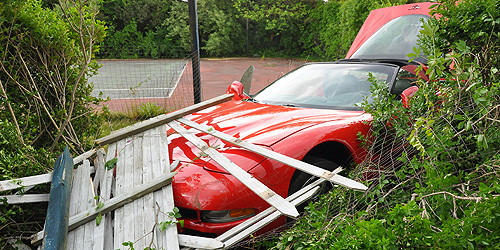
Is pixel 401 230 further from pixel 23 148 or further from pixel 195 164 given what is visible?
pixel 23 148

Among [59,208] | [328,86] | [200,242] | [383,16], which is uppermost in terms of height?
[383,16]

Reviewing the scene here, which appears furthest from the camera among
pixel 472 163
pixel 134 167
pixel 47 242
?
pixel 134 167

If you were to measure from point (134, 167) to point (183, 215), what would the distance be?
666mm

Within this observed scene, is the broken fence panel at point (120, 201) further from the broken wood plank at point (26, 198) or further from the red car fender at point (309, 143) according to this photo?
the red car fender at point (309, 143)

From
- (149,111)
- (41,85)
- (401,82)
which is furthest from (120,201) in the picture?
(149,111)

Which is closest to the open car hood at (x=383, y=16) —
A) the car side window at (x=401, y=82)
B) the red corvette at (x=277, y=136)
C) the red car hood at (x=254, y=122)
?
the car side window at (x=401, y=82)

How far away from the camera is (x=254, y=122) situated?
321 centimetres

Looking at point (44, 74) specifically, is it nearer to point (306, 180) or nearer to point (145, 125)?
point (145, 125)

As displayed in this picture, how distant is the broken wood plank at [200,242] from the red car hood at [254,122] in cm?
65

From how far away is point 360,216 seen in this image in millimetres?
2086

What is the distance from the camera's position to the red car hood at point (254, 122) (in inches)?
111

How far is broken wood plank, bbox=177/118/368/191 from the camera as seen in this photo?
214 cm

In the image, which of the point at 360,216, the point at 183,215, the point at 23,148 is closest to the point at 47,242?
the point at 183,215

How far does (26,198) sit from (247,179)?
Answer: 1.67 meters
